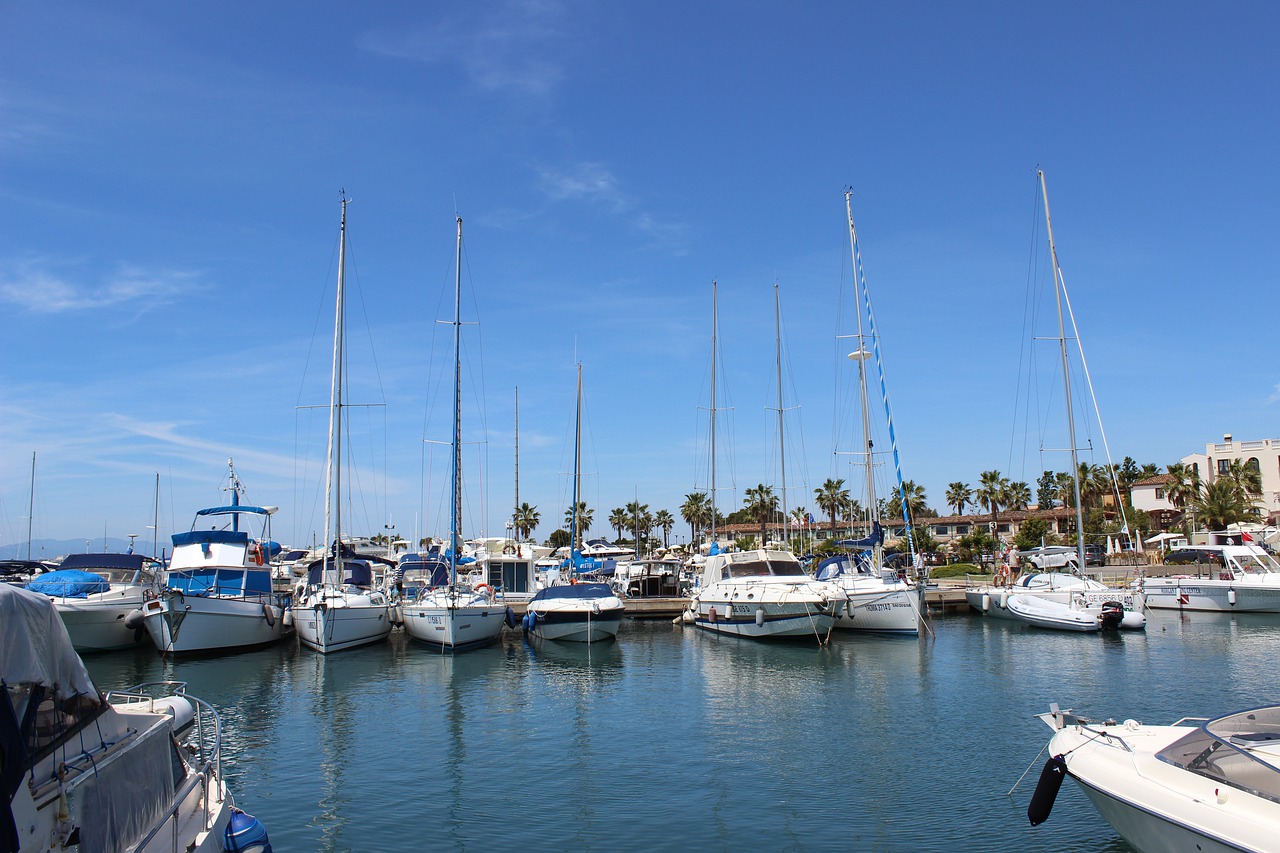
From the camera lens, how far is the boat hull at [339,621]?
32812mm

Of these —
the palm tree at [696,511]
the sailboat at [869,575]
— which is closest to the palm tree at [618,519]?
the palm tree at [696,511]

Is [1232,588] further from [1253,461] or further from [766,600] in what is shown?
[1253,461]

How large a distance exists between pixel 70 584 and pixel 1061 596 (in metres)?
44.4

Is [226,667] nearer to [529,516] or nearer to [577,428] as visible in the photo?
[577,428]

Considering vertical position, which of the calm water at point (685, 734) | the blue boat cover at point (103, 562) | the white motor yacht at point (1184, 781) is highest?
the blue boat cover at point (103, 562)

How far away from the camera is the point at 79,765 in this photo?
24.6ft

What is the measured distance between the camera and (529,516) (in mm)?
103375

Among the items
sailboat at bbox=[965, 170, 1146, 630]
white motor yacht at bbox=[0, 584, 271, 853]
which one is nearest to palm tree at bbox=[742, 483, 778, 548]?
sailboat at bbox=[965, 170, 1146, 630]

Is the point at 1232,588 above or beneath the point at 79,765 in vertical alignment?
beneath

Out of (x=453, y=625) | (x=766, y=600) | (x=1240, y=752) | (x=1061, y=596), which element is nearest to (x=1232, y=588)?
(x=1061, y=596)

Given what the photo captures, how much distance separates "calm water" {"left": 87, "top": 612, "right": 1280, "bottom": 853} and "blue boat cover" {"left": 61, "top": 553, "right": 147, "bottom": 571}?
445 centimetres

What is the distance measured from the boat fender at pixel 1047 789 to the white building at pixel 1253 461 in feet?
252

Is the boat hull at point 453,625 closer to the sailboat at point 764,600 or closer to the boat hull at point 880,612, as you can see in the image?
the sailboat at point 764,600

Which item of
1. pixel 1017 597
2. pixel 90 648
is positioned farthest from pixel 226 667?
pixel 1017 597
